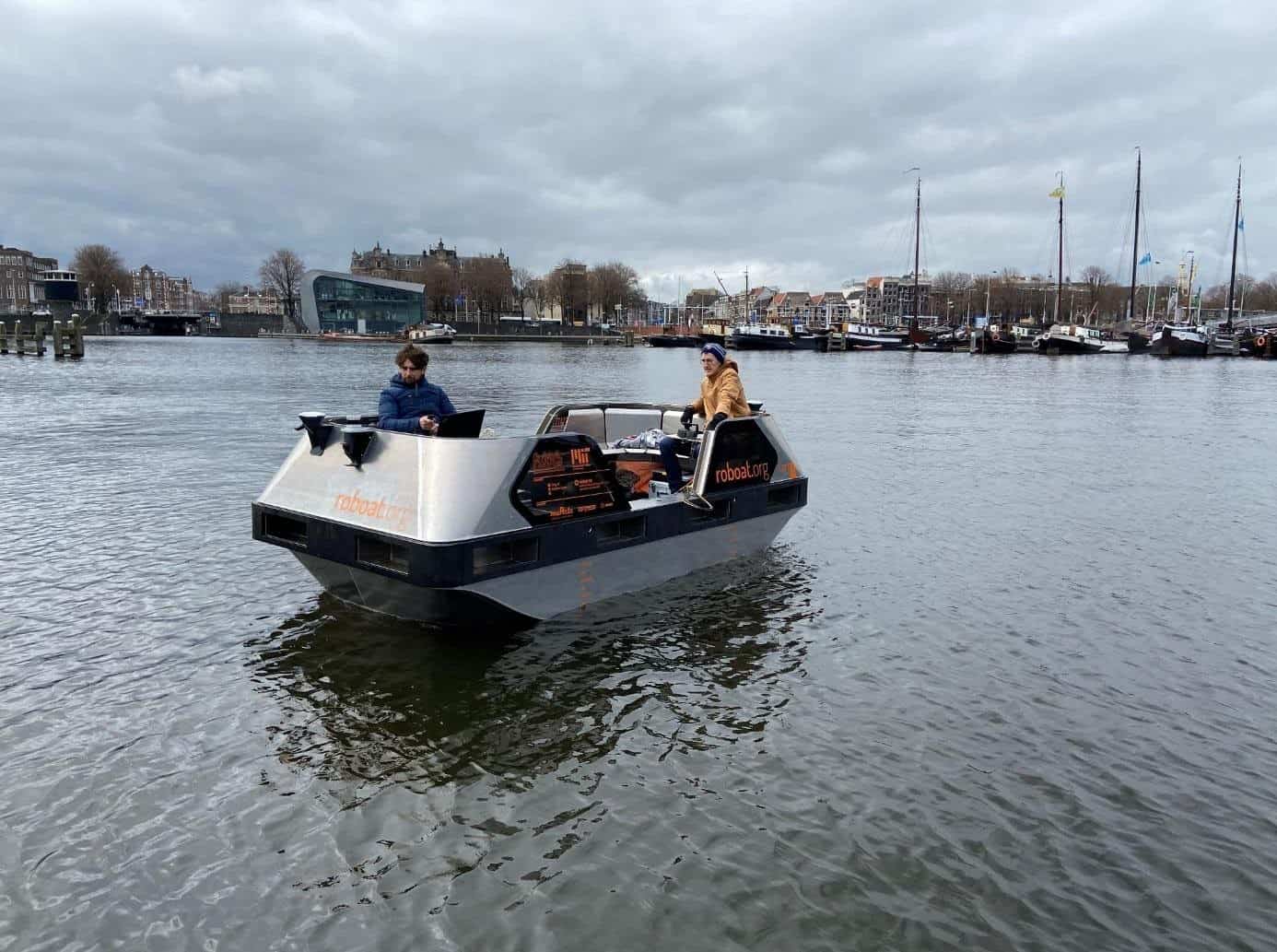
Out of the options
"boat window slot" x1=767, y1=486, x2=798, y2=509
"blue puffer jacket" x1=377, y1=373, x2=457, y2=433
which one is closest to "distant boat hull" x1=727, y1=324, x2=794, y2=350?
"boat window slot" x1=767, y1=486, x2=798, y2=509

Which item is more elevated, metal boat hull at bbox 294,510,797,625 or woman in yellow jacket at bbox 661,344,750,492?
woman in yellow jacket at bbox 661,344,750,492

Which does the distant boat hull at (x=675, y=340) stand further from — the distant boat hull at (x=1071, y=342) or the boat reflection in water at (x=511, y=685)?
the boat reflection in water at (x=511, y=685)

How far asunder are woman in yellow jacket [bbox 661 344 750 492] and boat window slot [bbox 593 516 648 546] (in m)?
1.18

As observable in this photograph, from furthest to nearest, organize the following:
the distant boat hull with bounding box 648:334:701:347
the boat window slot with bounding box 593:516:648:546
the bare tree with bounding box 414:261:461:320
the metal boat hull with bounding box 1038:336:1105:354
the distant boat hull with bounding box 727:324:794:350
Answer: the bare tree with bounding box 414:261:461:320 → the distant boat hull with bounding box 648:334:701:347 → the distant boat hull with bounding box 727:324:794:350 → the metal boat hull with bounding box 1038:336:1105:354 → the boat window slot with bounding box 593:516:648:546

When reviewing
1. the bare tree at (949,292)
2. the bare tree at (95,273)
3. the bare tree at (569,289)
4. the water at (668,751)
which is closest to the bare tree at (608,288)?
the bare tree at (569,289)

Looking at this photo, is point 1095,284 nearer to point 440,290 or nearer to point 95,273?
point 440,290

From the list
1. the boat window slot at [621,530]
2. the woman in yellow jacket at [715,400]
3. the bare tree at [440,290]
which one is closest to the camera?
the boat window slot at [621,530]

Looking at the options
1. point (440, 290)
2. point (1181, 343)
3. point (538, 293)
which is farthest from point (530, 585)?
point (538, 293)

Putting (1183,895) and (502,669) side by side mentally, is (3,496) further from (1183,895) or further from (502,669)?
(1183,895)

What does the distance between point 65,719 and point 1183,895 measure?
21.6 feet

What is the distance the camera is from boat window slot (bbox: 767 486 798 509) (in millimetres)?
10273

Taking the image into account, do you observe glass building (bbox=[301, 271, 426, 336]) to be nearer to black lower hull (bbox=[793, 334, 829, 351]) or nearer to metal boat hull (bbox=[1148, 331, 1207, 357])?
black lower hull (bbox=[793, 334, 829, 351])

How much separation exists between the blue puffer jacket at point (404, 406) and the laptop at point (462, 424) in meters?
0.20

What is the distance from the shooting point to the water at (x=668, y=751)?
434cm
